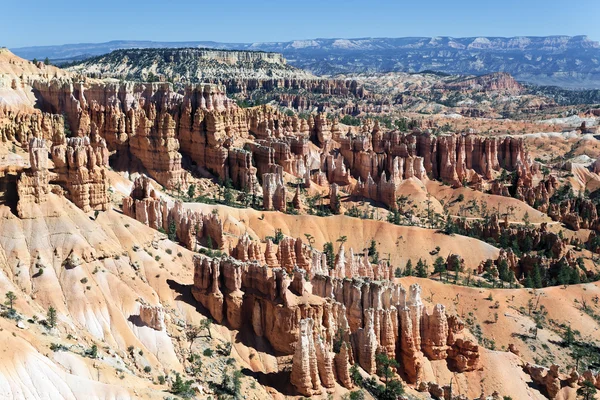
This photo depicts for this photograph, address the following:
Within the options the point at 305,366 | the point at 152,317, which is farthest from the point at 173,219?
the point at 305,366

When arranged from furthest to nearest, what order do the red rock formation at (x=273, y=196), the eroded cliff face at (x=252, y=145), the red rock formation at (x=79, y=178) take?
the eroded cliff face at (x=252, y=145) < the red rock formation at (x=273, y=196) < the red rock formation at (x=79, y=178)

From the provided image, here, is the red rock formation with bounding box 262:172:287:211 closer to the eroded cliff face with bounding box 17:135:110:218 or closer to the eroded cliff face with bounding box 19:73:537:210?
the eroded cliff face with bounding box 19:73:537:210

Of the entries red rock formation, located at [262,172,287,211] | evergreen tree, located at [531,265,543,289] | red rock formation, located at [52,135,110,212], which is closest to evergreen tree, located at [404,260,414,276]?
evergreen tree, located at [531,265,543,289]

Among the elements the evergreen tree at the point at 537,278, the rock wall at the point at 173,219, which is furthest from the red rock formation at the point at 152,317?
the evergreen tree at the point at 537,278

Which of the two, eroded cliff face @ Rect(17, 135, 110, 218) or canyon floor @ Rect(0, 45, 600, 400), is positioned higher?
eroded cliff face @ Rect(17, 135, 110, 218)

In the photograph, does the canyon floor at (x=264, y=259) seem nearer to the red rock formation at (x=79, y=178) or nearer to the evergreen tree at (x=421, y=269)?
the red rock formation at (x=79, y=178)

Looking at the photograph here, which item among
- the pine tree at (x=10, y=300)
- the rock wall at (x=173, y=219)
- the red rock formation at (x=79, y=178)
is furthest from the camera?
the rock wall at (x=173, y=219)

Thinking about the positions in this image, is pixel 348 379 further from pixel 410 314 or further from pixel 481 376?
pixel 481 376

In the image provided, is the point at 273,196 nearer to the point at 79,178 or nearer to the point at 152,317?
the point at 79,178

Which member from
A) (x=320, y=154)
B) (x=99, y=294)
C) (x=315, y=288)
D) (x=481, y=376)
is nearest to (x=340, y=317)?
(x=315, y=288)
